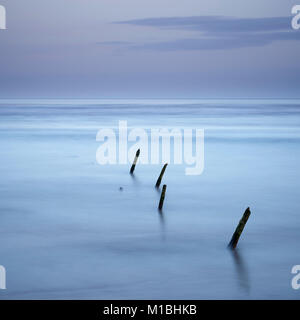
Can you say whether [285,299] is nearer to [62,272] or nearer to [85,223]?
[62,272]

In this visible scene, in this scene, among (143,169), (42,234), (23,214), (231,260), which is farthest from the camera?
(143,169)

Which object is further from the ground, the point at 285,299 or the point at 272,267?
the point at 272,267

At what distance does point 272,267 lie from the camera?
955 centimetres

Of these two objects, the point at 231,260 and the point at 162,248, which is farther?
the point at 162,248

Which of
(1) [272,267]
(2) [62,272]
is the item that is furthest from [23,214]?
(1) [272,267]

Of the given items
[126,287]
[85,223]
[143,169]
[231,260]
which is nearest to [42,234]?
[85,223]

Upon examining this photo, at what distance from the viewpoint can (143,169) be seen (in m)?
19.8
